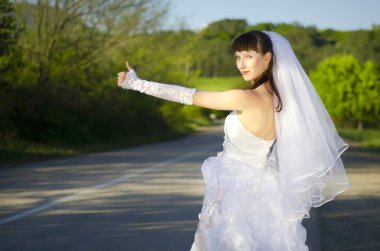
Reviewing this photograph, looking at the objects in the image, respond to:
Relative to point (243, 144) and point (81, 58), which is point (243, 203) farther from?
point (81, 58)

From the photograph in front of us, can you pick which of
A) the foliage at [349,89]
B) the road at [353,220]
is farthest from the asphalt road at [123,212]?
the foliage at [349,89]

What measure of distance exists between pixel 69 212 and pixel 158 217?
50.3 inches

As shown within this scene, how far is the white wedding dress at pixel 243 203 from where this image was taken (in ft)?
13.1

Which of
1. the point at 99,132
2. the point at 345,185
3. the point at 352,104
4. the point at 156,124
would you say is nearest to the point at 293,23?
the point at 345,185

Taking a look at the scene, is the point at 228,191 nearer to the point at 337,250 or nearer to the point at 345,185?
the point at 345,185

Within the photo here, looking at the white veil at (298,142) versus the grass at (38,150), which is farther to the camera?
the grass at (38,150)

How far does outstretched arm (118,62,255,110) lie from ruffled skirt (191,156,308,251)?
15.4 inches

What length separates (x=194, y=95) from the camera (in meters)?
4.04

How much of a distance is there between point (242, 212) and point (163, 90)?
0.86 meters

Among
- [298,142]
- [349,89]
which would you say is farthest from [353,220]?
[349,89]

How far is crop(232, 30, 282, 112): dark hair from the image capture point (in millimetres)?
4109

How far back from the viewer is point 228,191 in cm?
405

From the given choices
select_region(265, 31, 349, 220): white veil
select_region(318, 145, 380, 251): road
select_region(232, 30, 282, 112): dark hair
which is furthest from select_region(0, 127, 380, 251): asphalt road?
select_region(232, 30, 282, 112): dark hair

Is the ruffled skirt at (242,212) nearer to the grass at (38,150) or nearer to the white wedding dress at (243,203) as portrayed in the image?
the white wedding dress at (243,203)
